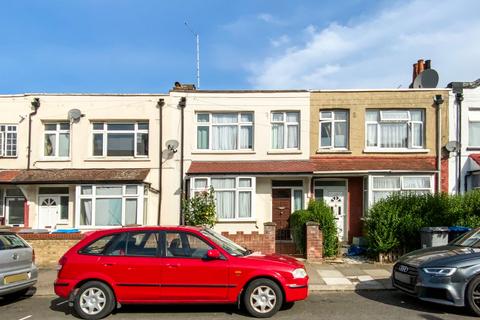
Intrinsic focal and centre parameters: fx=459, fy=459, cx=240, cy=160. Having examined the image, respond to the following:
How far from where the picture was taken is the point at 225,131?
57.9 ft

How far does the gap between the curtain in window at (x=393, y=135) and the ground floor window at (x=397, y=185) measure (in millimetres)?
1424

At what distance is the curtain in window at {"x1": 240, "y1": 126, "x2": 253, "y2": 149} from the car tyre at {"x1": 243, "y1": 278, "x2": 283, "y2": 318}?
10500 millimetres

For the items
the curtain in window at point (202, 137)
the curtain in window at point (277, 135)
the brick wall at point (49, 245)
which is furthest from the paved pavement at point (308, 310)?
the curtain in window at point (202, 137)

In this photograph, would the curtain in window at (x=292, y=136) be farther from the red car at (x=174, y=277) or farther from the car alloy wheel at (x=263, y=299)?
the car alloy wheel at (x=263, y=299)

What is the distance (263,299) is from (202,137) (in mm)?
10893

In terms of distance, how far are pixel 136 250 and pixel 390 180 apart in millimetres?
11515

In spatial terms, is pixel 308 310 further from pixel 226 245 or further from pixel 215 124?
pixel 215 124

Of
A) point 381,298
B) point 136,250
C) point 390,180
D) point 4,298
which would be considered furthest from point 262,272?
point 390,180

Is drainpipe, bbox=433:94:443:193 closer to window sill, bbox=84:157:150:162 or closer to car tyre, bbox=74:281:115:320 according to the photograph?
window sill, bbox=84:157:150:162

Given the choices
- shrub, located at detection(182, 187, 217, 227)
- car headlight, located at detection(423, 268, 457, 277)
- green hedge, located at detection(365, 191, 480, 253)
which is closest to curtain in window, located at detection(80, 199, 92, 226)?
shrub, located at detection(182, 187, 217, 227)

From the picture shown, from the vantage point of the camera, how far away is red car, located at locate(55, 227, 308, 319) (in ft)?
24.2

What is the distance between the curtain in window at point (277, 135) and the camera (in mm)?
17516

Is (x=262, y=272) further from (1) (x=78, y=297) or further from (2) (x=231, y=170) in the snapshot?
(2) (x=231, y=170)

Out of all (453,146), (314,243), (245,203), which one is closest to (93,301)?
(314,243)
